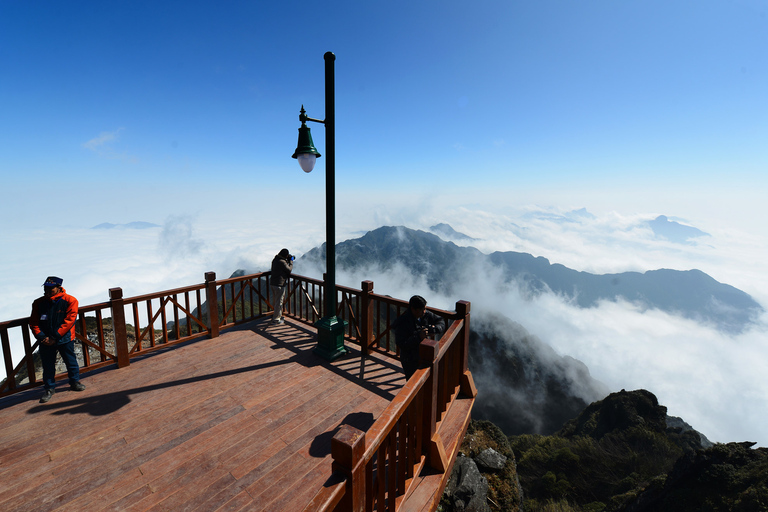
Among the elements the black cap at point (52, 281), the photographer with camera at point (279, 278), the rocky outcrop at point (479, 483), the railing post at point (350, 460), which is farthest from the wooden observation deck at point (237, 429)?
the rocky outcrop at point (479, 483)

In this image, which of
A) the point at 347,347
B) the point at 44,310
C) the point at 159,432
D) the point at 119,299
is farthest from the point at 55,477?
the point at 347,347

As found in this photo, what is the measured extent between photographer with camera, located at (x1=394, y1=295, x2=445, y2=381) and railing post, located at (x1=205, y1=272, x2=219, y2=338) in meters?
4.68

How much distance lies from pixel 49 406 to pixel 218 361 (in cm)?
228

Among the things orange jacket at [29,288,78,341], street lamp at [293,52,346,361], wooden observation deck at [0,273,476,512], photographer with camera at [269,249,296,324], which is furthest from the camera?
photographer with camera at [269,249,296,324]

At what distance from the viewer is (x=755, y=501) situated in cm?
2192

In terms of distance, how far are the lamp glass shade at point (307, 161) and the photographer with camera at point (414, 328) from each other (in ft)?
10.8

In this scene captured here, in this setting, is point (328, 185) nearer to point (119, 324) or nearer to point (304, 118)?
point (304, 118)

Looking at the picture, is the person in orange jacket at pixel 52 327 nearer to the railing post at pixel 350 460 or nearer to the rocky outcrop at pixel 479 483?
the railing post at pixel 350 460

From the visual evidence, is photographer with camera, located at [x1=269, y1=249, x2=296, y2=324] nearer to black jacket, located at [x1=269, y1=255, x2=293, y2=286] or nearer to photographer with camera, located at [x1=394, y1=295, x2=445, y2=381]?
black jacket, located at [x1=269, y1=255, x2=293, y2=286]

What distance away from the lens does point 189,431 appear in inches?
165

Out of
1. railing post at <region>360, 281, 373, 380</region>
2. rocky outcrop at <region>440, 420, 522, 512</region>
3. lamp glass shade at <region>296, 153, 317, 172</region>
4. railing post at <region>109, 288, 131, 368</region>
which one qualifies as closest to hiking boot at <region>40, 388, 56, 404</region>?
railing post at <region>109, 288, 131, 368</region>

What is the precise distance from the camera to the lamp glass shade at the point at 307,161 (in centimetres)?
583

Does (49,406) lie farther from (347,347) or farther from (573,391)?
(573,391)

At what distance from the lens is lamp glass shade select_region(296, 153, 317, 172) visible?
583cm
